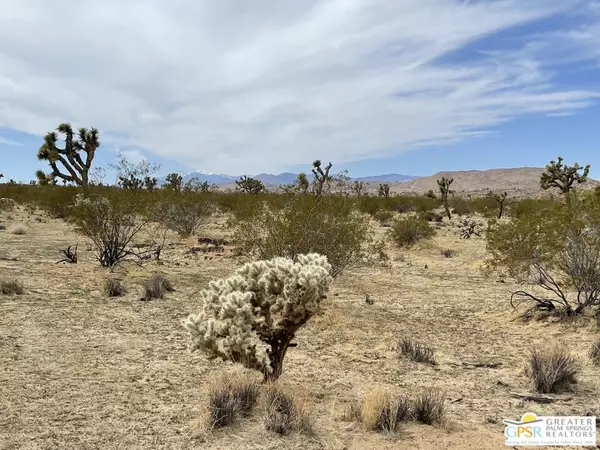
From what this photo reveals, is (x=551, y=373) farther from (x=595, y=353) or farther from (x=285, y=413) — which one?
(x=285, y=413)

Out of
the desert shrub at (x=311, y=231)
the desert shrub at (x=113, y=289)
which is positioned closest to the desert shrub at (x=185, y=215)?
the desert shrub at (x=311, y=231)

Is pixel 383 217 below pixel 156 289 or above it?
above

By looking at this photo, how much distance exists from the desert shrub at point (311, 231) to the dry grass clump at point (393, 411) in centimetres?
781

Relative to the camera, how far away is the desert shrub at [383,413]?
5074 mm

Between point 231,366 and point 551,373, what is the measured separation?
4.07m

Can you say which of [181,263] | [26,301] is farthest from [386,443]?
[181,263]

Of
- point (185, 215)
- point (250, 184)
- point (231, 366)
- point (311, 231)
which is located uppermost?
point (250, 184)

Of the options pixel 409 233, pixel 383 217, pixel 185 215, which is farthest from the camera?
pixel 383 217

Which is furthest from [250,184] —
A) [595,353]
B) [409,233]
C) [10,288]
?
[595,353]

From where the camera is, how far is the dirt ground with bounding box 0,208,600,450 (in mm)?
4914

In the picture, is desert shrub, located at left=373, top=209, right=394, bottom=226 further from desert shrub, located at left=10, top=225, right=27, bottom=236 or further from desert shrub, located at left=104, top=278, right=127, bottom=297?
desert shrub, located at left=104, top=278, right=127, bottom=297

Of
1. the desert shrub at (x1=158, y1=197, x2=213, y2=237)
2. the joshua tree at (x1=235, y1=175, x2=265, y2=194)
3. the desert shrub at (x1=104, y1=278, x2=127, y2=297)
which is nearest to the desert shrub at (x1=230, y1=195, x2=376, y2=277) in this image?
the desert shrub at (x1=104, y1=278, x2=127, y2=297)

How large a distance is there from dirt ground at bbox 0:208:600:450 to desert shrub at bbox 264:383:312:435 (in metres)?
0.12

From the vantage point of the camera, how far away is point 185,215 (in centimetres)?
2522
